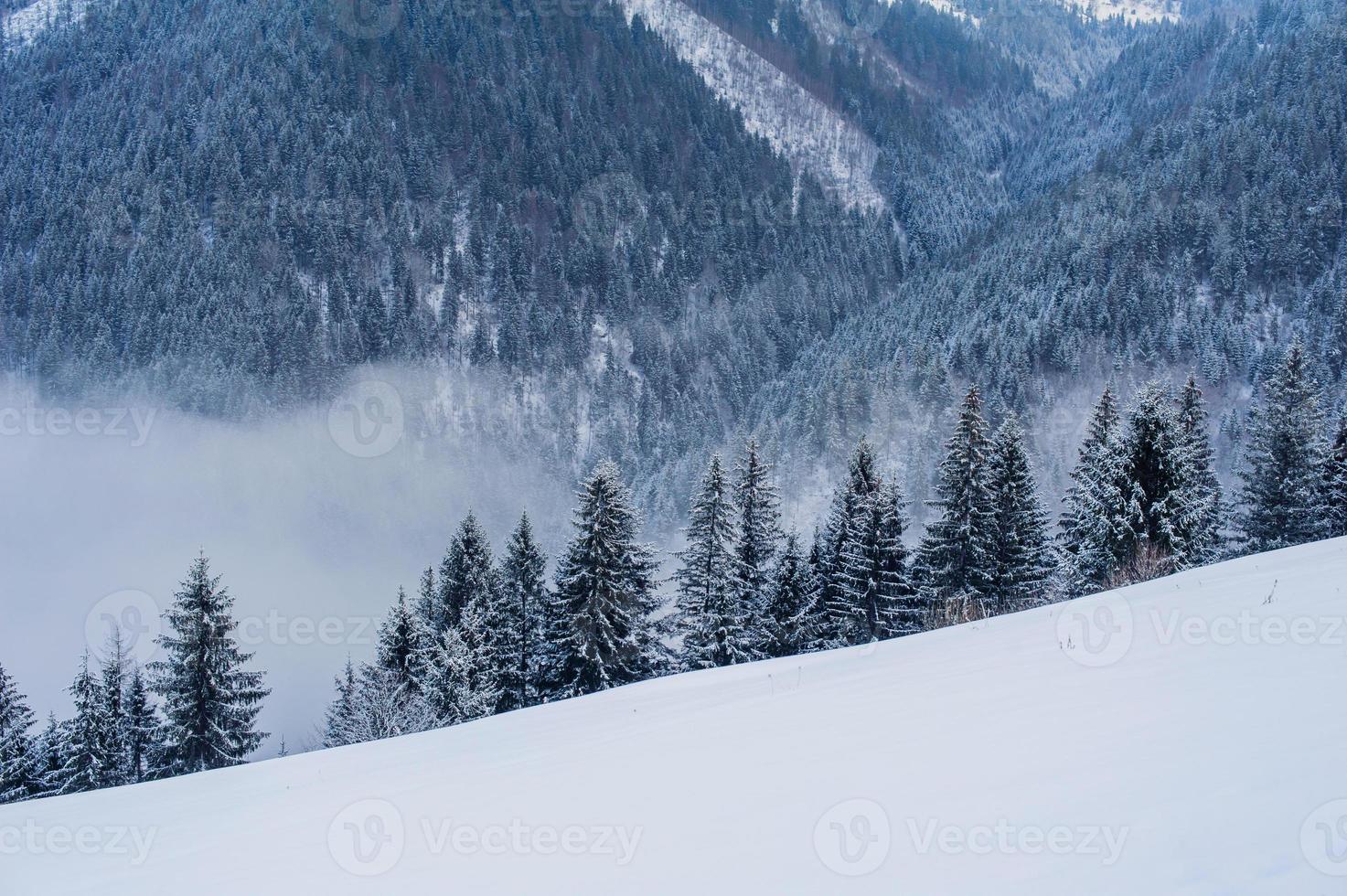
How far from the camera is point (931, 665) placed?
8.93 metres

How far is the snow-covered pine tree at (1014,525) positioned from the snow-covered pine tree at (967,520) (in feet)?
1.27

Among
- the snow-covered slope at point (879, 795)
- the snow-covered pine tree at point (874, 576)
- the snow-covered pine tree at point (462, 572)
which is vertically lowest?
the snow-covered slope at point (879, 795)

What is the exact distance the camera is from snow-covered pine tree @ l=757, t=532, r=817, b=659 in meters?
29.1

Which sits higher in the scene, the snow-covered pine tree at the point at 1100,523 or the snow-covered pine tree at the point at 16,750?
the snow-covered pine tree at the point at 1100,523

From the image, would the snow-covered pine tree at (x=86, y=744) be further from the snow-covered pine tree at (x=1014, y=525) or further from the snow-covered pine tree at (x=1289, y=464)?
the snow-covered pine tree at (x=1289, y=464)

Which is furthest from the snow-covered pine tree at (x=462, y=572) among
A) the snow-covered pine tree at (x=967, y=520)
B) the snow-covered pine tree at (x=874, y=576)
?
the snow-covered pine tree at (x=967, y=520)

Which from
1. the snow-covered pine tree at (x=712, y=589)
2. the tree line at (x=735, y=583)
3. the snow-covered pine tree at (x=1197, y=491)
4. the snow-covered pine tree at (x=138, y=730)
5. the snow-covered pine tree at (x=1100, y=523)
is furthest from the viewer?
the snow-covered pine tree at (x=138, y=730)

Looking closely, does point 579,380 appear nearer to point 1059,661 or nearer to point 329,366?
point 329,366

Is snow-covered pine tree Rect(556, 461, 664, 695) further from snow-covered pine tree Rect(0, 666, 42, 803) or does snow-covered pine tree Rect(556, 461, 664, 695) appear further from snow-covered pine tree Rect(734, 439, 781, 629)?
snow-covered pine tree Rect(0, 666, 42, 803)

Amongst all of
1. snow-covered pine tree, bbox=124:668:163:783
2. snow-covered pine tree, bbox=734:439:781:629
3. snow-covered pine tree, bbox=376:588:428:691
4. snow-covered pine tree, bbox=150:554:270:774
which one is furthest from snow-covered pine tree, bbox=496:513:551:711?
snow-covered pine tree, bbox=124:668:163:783

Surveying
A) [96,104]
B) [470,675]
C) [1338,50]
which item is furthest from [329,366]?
[1338,50]

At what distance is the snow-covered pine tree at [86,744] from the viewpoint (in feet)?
88.2

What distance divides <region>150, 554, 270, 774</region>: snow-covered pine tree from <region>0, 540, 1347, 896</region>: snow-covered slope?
61.4 ft

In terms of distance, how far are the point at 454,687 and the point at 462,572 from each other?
20.0 feet
